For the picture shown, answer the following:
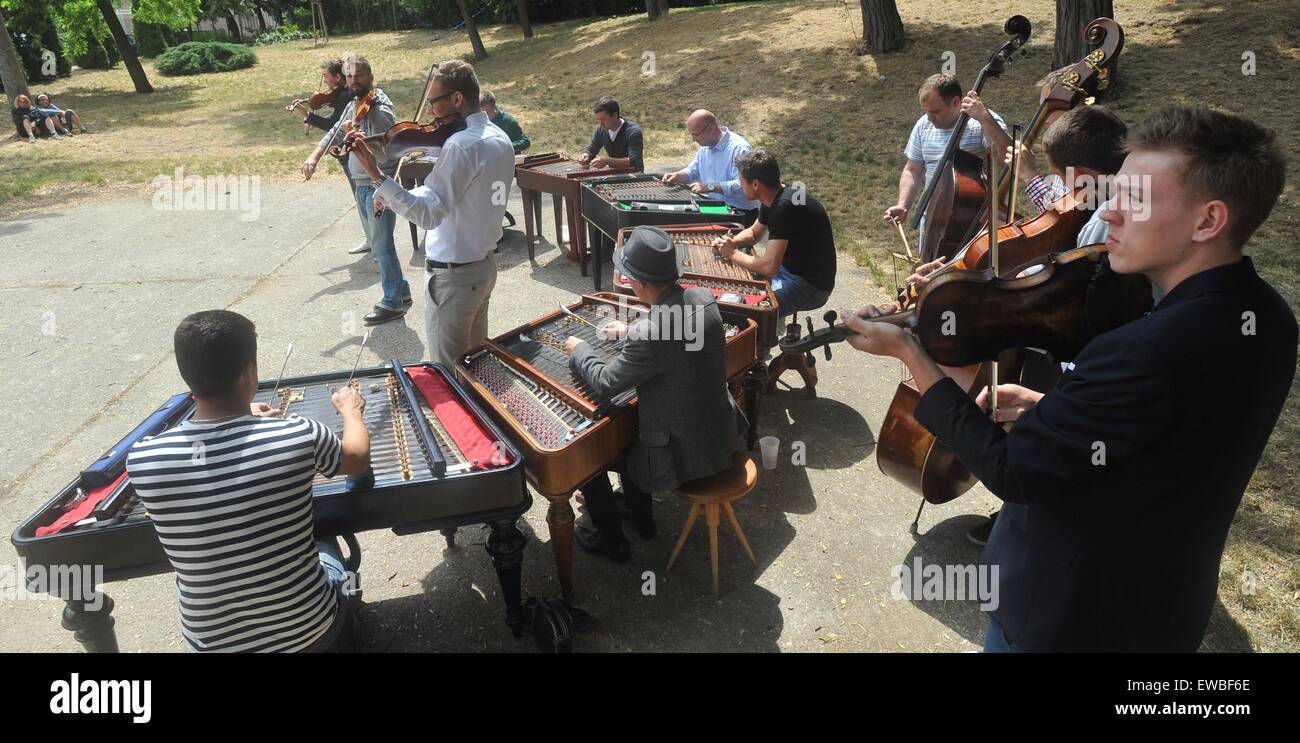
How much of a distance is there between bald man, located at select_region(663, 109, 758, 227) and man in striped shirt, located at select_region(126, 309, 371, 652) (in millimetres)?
4748

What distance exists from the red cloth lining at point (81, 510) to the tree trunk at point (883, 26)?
587 inches

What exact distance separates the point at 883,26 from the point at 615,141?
28.6 ft

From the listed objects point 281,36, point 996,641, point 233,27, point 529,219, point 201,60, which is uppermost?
point 233,27

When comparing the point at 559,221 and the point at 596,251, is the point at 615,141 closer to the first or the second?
the point at 559,221

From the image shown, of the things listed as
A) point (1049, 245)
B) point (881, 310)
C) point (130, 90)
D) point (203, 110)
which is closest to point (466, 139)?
point (881, 310)

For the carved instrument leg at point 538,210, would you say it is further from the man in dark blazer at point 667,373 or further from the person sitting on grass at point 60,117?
the person sitting on grass at point 60,117

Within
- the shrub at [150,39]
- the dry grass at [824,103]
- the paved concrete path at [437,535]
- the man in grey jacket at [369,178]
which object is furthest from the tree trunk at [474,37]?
the man in grey jacket at [369,178]

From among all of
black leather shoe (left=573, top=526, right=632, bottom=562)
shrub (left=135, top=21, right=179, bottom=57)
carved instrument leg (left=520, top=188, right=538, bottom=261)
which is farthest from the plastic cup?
shrub (left=135, top=21, right=179, bottom=57)

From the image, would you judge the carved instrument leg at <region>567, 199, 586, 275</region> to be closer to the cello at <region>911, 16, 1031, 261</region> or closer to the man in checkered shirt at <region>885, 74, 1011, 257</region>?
the man in checkered shirt at <region>885, 74, 1011, 257</region>

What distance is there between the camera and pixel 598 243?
7270 millimetres

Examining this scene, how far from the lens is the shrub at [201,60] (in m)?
27.8

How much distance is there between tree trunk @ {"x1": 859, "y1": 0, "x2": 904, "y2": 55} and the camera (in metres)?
14.1

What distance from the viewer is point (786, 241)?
15.6 feet

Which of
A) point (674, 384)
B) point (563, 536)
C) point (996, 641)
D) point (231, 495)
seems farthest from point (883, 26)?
point (231, 495)
